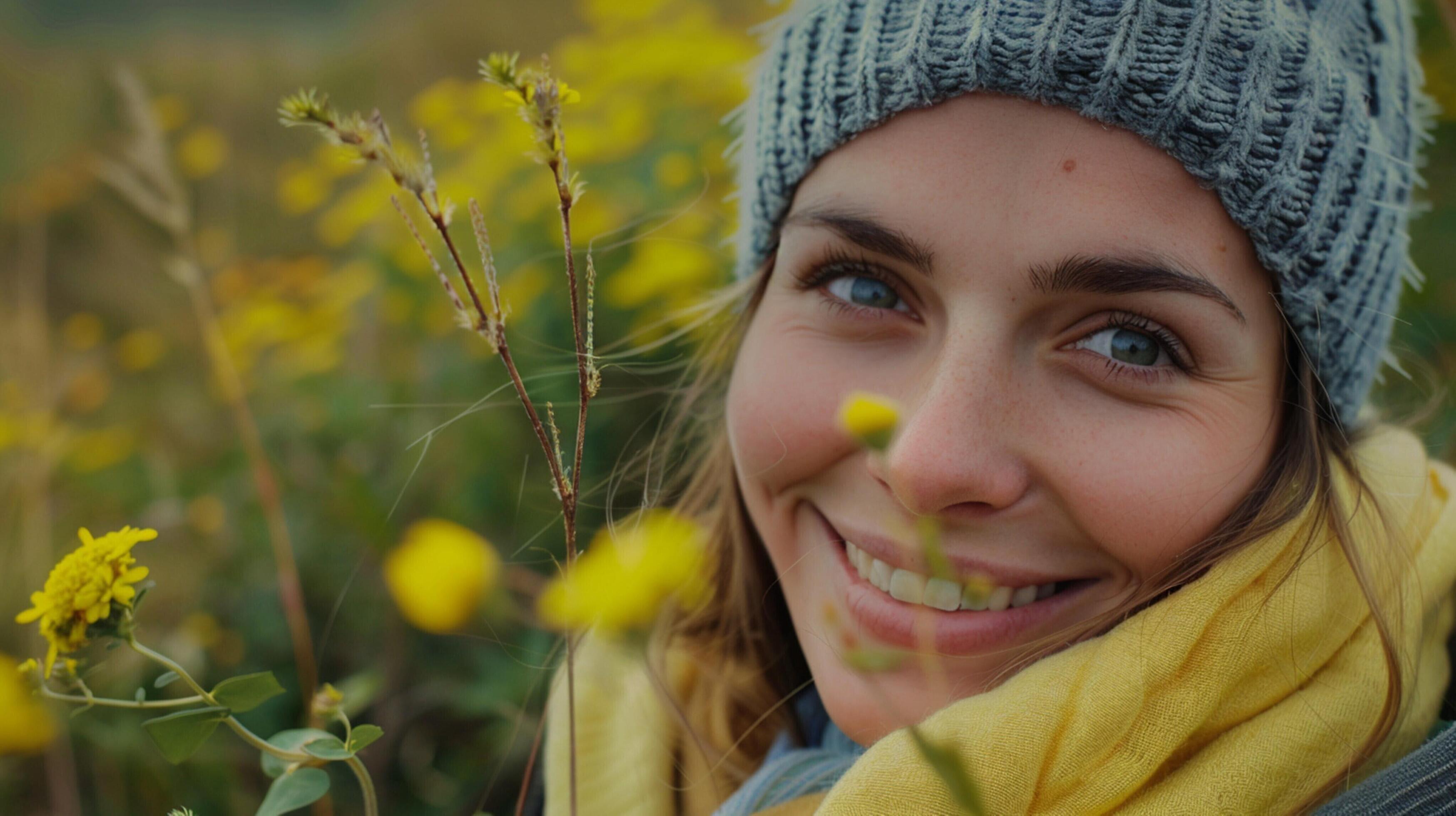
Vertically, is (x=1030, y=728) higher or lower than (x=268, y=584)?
higher

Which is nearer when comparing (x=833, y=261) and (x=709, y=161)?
(x=833, y=261)

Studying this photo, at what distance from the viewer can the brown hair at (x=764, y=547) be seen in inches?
37.8

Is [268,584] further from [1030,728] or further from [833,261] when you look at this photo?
[1030,728]

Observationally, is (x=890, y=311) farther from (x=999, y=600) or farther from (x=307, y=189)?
(x=307, y=189)

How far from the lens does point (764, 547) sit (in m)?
1.47

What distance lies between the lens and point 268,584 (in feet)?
6.52

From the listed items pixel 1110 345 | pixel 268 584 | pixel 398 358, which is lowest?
pixel 268 584

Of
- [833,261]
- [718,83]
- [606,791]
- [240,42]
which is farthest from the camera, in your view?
[240,42]

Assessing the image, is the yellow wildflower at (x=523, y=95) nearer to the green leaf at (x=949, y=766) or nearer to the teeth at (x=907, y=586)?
the green leaf at (x=949, y=766)

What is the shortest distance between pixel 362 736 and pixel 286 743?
0.12 m

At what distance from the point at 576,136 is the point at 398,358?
732 millimetres

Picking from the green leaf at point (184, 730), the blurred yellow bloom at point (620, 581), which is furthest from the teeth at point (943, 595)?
the green leaf at point (184, 730)

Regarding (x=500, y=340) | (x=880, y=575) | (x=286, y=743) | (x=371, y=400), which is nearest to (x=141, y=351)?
(x=371, y=400)

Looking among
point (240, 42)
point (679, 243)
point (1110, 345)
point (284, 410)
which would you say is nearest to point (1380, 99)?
point (1110, 345)
